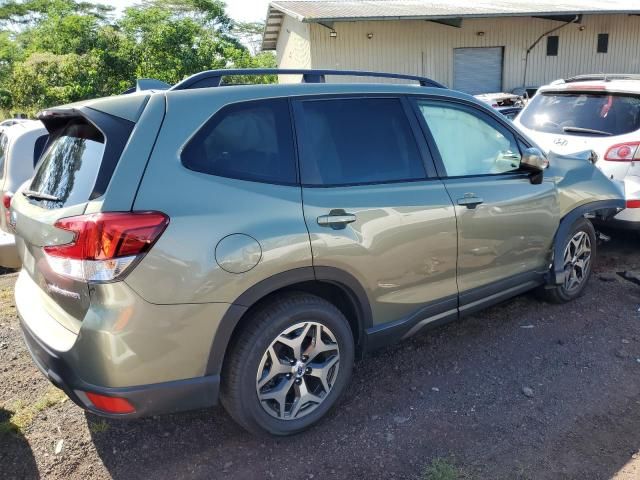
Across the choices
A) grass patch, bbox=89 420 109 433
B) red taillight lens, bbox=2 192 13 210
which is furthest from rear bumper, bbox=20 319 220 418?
red taillight lens, bbox=2 192 13 210

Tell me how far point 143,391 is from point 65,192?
0.99 metres

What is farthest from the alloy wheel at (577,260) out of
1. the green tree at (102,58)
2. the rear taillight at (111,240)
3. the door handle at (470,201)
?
the green tree at (102,58)

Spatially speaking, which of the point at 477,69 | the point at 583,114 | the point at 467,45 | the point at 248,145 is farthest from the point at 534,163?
the point at 477,69

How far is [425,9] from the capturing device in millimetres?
18141

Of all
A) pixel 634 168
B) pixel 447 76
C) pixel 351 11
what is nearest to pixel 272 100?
pixel 634 168

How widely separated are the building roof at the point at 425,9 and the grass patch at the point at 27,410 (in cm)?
1482

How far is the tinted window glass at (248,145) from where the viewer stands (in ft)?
7.98

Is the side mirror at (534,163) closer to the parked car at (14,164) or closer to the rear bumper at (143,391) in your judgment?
the rear bumper at (143,391)

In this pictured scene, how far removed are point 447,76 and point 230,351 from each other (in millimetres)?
19364

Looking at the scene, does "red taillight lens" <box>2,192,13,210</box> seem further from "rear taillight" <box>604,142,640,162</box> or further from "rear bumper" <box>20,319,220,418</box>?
"rear taillight" <box>604,142,640,162</box>

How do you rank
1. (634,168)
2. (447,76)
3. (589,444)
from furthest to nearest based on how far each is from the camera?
(447,76), (634,168), (589,444)

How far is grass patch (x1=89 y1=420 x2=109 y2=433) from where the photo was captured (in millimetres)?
2941

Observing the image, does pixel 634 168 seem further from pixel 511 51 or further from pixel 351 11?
pixel 511 51

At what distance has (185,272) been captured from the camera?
226 centimetres
